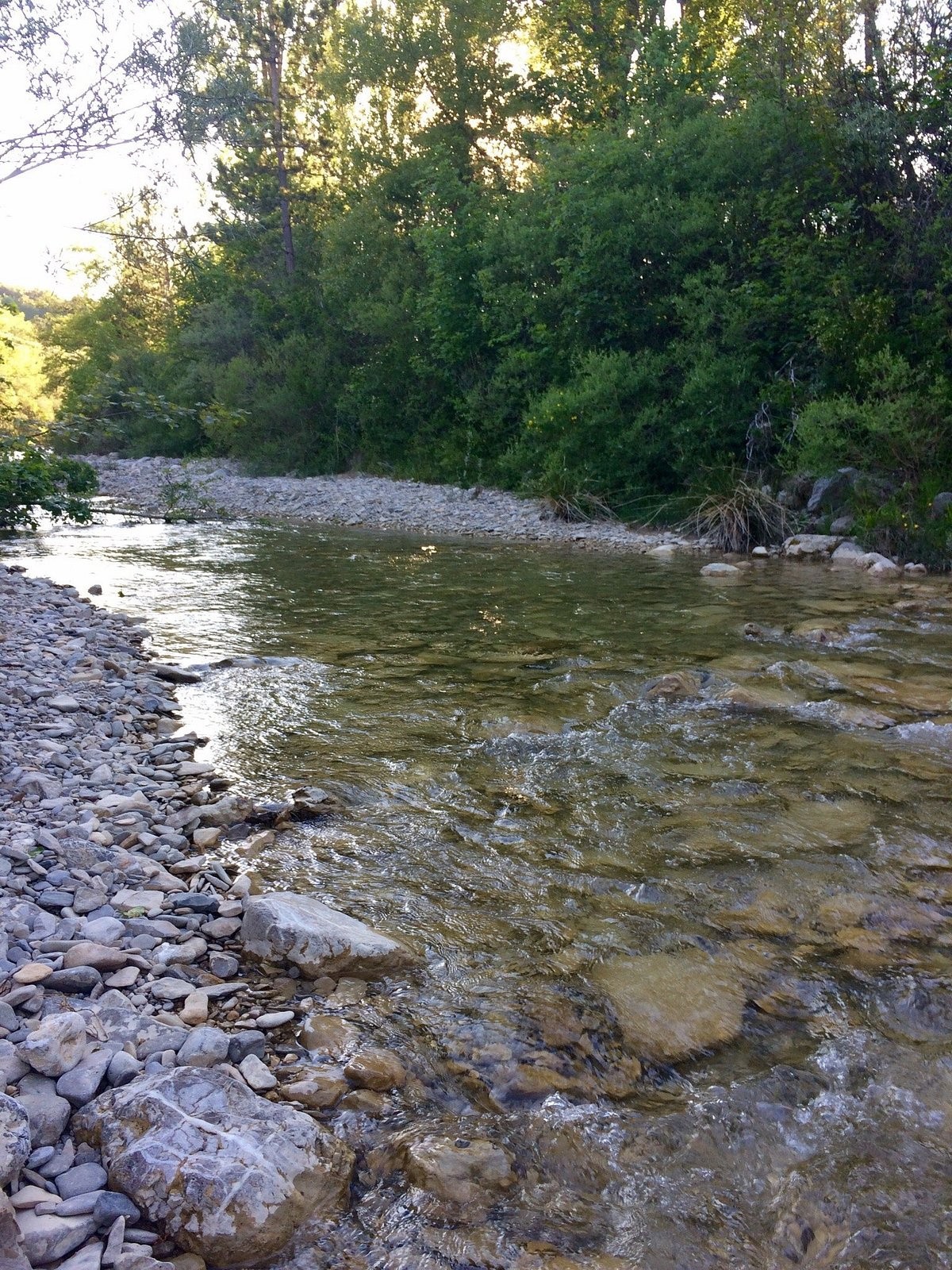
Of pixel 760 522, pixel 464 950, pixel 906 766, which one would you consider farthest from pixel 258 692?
pixel 760 522

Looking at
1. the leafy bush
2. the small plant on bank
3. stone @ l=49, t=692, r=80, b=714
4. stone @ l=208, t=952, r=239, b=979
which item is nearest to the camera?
stone @ l=208, t=952, r=239, b=979

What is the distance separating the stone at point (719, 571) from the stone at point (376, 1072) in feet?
31.4

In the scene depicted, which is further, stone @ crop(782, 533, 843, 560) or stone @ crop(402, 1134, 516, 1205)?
stone @ crop(782, 533, 843, 560)

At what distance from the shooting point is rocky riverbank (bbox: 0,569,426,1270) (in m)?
2.08

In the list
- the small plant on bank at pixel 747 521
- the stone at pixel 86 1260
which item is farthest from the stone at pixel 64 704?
the small plant on bank at pixel 747 521

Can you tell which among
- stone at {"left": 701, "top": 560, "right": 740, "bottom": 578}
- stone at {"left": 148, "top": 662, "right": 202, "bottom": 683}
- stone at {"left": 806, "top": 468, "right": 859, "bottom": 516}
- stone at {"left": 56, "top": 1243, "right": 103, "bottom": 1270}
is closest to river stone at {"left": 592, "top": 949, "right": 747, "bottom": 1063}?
stone at {"left": 56, "top": 1243, "right": 103, "bottom": 1270}

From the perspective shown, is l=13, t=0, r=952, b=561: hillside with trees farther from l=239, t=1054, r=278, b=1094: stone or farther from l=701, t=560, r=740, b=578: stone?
l=239, t=1054, r=278, b=1094: stone

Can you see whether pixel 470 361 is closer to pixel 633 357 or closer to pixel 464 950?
pixel 633 357

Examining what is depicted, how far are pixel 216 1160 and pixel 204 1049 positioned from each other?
501 mm

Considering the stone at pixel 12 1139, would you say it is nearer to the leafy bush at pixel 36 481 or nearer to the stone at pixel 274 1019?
the stone at pixel 274 1019

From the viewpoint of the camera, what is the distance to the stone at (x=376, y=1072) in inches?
106

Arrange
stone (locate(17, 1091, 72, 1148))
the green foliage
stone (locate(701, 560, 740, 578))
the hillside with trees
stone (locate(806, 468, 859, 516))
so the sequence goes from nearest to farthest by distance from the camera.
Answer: stone (locate(17, 1091, 72, 1148)) → the green foliage → stone (locate(701, 560, 740, 578)) → the hillside with trees → stone (locate(806, 468, 859, 516))

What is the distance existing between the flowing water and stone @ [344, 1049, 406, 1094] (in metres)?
0.05

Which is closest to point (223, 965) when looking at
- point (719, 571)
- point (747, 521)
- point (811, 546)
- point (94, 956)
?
point (94, 956)
